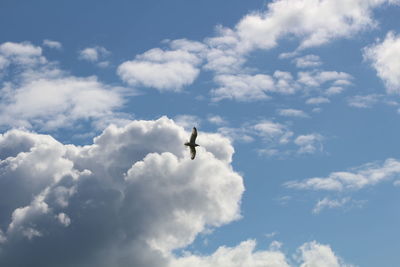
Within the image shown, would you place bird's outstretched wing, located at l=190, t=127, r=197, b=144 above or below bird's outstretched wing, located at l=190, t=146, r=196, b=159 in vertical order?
above

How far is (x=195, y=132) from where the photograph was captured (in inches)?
5320

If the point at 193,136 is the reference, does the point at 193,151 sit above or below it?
below

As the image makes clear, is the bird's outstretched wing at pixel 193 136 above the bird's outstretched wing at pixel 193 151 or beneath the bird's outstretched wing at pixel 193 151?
above

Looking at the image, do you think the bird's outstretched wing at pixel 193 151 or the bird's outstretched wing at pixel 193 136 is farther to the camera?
the bird's outstretched wing at pixel 193 151

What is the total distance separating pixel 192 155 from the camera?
137875 millimetres

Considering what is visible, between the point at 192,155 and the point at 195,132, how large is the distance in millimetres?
6556

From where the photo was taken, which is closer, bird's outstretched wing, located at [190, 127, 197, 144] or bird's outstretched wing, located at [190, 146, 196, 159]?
bird's outstretched wing, located at [190, 127, 197, 144]

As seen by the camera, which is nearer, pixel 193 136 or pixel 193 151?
pixel 193 136
